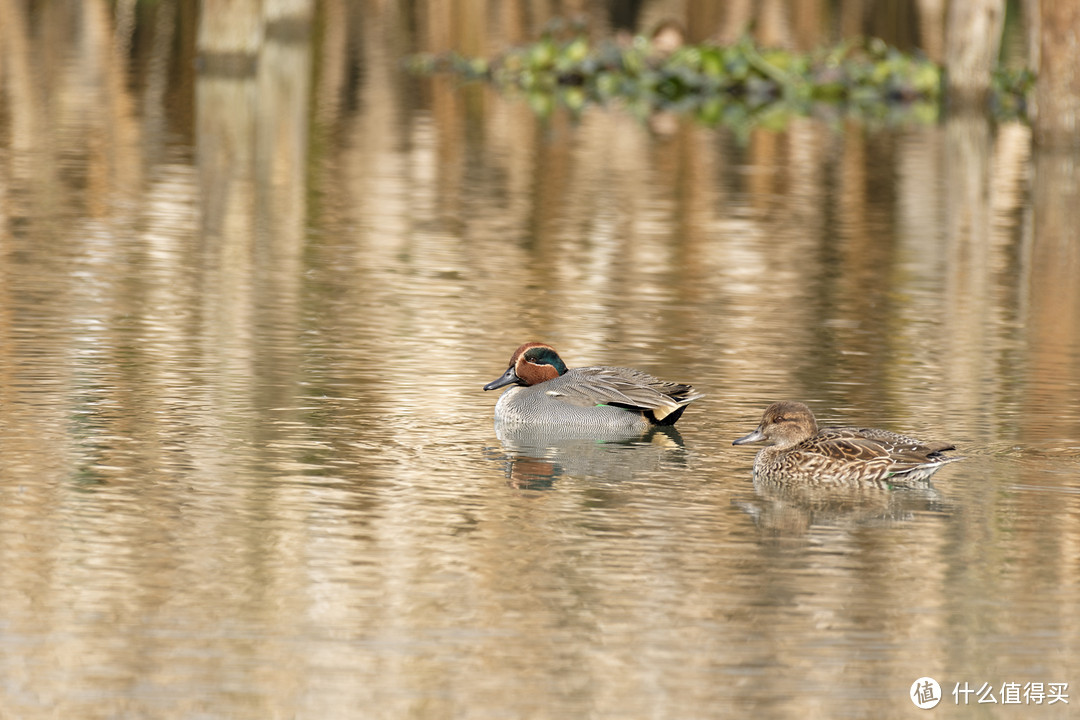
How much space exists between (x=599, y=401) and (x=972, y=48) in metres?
22.6

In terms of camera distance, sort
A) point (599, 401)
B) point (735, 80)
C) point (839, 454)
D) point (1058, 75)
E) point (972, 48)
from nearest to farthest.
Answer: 1. point (839, 454)
2. point (599, 401)
3. point (1058, 75)
4. point (972, 48)
5. point (735, 80)

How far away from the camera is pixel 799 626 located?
7.09 meters

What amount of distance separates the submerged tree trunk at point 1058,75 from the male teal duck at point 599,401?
16050mm

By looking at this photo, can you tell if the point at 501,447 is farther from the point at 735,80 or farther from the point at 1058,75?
the point at 735,80

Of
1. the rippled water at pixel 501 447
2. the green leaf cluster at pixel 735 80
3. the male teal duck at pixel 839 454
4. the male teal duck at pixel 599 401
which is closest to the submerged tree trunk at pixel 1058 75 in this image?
the rippled water at pixel 501 447

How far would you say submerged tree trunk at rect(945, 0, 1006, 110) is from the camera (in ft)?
99.8

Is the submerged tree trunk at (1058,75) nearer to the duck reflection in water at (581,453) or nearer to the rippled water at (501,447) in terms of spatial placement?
the rippled water at (501,447)

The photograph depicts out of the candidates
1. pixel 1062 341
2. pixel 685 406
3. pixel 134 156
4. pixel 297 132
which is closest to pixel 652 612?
pixel 685 406

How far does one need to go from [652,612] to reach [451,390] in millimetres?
4302

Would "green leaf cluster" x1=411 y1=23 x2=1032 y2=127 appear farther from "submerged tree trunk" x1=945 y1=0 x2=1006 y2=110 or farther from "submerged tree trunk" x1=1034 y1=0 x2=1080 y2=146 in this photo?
"submerged tree trunk" x1=1034 y1=0 x2=1080 y2=146

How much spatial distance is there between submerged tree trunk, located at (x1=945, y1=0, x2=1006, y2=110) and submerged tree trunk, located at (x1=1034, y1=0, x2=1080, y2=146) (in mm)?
4628

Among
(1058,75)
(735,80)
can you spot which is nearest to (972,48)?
(735,80)

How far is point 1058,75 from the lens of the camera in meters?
25.4

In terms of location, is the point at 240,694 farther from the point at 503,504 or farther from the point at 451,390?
the point at 451,390
